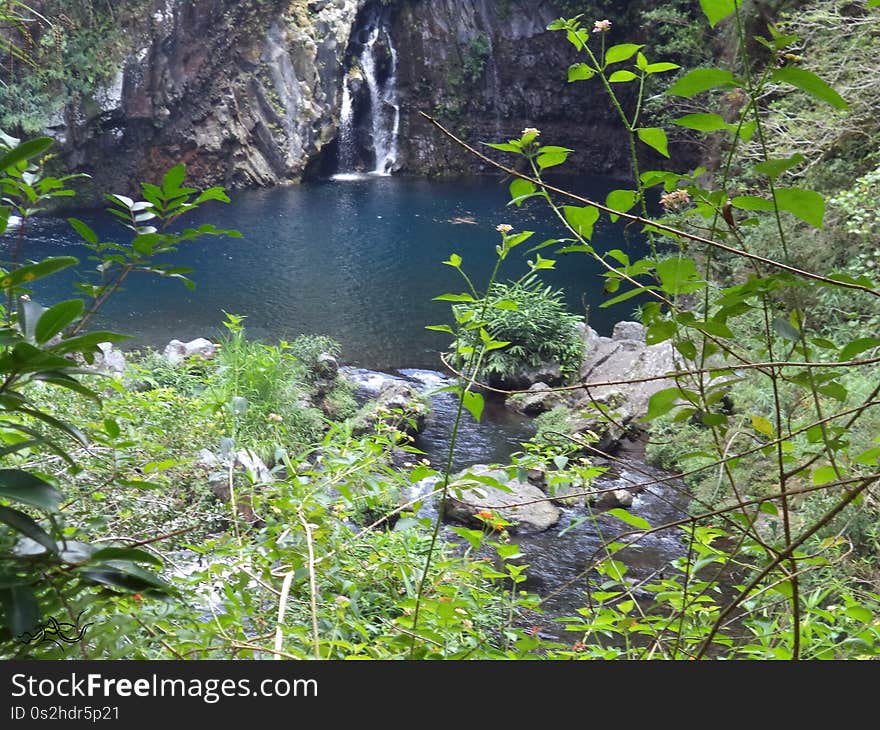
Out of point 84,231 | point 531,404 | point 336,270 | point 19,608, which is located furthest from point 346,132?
point 19,608

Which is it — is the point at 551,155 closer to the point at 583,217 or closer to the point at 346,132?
the point at 583,217

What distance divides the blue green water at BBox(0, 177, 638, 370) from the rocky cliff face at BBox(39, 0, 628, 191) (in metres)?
1.66

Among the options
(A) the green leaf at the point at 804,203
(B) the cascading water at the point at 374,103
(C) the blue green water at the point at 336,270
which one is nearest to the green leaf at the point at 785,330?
(A) the green leaf at the point at 804,203

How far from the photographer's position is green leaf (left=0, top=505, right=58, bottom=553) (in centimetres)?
66

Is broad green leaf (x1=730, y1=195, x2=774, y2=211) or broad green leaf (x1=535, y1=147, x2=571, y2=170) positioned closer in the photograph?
broad green leaf (x1=730, y1=195, x2=774, y2=211)

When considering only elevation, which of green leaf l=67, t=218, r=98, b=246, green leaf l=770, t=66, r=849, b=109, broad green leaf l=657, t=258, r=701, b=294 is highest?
green leaf l=67, t=218, r=98, b=246

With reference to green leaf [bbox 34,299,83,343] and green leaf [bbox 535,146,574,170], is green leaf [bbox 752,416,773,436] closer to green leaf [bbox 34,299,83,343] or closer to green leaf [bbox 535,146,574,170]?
green leaf [bbox 535,146,574,170]

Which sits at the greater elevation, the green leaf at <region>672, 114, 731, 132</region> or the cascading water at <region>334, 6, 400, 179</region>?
the cascading water at <region>334, 6, 400, 179</region>

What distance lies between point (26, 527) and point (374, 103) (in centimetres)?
2013

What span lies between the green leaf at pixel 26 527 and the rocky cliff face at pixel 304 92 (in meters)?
15.3

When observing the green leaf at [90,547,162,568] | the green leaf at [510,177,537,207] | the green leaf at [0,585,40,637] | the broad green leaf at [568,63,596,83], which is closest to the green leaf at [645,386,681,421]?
the green leaf at [510,177,537,207]

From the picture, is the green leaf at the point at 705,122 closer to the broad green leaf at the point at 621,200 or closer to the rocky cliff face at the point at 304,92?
the broad green leaf at the point at 621,200

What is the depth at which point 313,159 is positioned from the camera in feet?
59.2

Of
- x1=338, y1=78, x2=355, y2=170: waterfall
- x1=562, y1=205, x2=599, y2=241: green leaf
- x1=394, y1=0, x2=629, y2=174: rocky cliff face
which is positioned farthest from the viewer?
x1=394, y1=0, x2=629, y2=174: rocky cliff face
